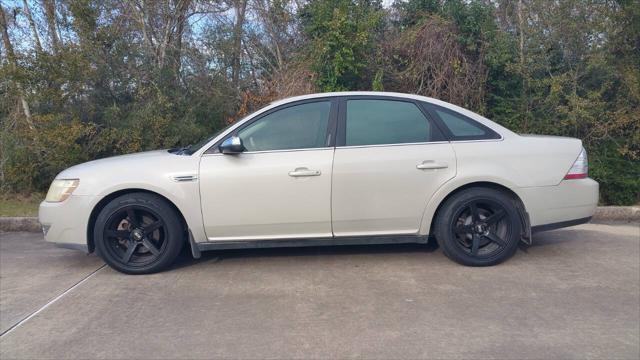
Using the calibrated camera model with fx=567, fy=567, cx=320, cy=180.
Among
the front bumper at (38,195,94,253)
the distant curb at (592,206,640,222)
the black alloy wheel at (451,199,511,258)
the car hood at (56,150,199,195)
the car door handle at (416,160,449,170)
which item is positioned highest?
the car hood at (56,150,199,195)

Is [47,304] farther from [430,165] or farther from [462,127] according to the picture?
[462,127]

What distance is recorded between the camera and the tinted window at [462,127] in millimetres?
5504

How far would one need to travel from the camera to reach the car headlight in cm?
536

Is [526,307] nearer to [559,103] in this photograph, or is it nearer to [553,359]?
[553,359]

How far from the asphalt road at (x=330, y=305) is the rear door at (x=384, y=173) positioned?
0.49 meters

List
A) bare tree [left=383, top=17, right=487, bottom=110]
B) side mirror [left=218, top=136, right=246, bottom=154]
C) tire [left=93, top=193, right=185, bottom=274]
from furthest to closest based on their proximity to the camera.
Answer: bare tree [left=383, top=17, right=487, bottom=110] < tire [left=93, top=193, right=185, bottom=274] < side mirror [left=218, top=136, right=246, bottom=154]

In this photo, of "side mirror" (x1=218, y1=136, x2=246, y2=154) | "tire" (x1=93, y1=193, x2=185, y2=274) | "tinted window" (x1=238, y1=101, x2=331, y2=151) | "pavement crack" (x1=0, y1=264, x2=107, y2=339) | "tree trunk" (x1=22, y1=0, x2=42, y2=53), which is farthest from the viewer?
"tree trunk" (x1=22, y1=0, x2=42, y2=53)

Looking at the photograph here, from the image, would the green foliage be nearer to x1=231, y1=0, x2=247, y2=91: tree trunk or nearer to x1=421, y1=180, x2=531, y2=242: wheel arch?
x1=231, y1=0, x2=247, y2=91: tree trunk

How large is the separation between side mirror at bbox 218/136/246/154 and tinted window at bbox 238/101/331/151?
182 mm

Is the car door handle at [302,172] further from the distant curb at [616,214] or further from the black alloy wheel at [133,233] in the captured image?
the distant curb at [616,214]

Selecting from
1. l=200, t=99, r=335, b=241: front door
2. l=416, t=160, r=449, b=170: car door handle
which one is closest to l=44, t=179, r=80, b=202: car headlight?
l=200, t=99, r=335, b=241: front door

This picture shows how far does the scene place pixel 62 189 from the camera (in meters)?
5.41

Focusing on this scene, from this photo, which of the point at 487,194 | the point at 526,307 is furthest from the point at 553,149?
the point at 526,307

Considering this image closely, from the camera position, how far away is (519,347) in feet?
12.5
